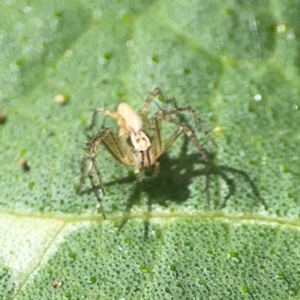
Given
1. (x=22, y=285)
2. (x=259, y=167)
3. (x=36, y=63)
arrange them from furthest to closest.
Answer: (x=36, y=63), (x=259, y=167), (x=22, y=285)

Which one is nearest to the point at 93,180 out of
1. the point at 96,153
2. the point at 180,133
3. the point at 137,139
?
the point at 96,153

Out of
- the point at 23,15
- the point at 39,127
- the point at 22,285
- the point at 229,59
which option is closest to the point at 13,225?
the point at 22,285

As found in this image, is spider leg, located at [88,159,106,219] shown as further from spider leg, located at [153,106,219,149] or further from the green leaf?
spider leg, located at [153,106,219,149]

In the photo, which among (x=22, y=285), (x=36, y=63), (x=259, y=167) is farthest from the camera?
(x=36, y=63)

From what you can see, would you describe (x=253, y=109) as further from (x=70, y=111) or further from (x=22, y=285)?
(x=22, y=285)

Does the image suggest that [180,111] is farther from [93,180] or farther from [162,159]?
[93,180]

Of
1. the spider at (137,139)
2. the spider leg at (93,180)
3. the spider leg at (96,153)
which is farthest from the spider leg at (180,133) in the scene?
the spider leg at (93,180)
